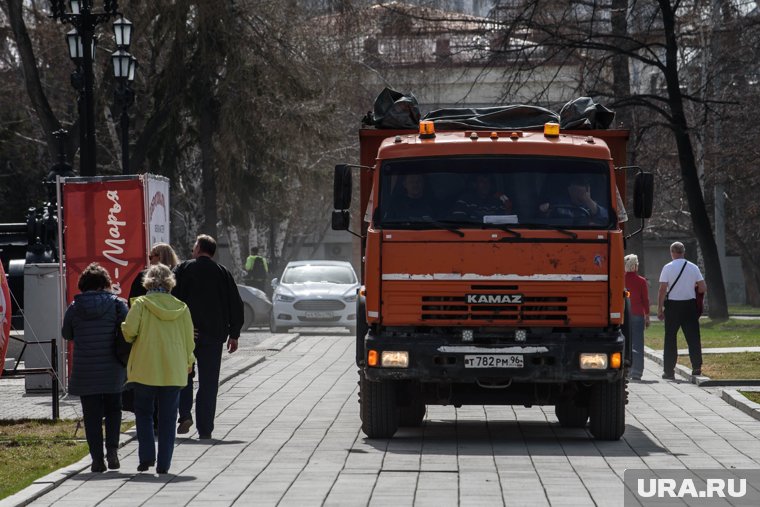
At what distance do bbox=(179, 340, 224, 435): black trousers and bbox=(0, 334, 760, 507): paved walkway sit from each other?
0.24 metres

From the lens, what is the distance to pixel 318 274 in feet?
117

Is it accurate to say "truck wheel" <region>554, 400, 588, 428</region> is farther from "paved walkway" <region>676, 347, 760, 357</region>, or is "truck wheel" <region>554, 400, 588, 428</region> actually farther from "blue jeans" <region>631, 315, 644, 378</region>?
"paved walkway" <region>676, 347, 760, 357</region>

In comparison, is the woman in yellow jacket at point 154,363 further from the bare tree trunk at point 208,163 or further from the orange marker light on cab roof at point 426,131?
the bare tree trunk at point 208,163

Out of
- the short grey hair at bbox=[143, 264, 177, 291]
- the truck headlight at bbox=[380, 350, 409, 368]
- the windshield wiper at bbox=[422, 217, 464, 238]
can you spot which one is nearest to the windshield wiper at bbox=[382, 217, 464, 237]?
the windshield wiper at bbox=[422, 217, 464, 238]

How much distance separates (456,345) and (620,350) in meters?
1.35

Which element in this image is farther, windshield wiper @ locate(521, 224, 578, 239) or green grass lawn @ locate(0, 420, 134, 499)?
windshield wiper @ locate(521, 224, 578, 239)

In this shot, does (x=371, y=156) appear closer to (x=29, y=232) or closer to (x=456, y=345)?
(x=456, y=345)

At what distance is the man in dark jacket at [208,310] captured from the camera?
45.1 feet

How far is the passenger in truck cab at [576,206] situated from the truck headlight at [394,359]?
1682mm

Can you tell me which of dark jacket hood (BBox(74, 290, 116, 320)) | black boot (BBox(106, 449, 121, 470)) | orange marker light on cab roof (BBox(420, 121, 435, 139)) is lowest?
black boot (BBox(106, 449, 121, 470))

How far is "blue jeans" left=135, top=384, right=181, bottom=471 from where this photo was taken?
11253mm

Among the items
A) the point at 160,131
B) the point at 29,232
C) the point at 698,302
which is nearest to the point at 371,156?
the point at 698,302

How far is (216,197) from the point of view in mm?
35688

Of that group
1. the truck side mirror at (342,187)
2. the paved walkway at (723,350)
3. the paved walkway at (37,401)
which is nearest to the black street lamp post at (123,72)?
the paved walkway at (37,401)
